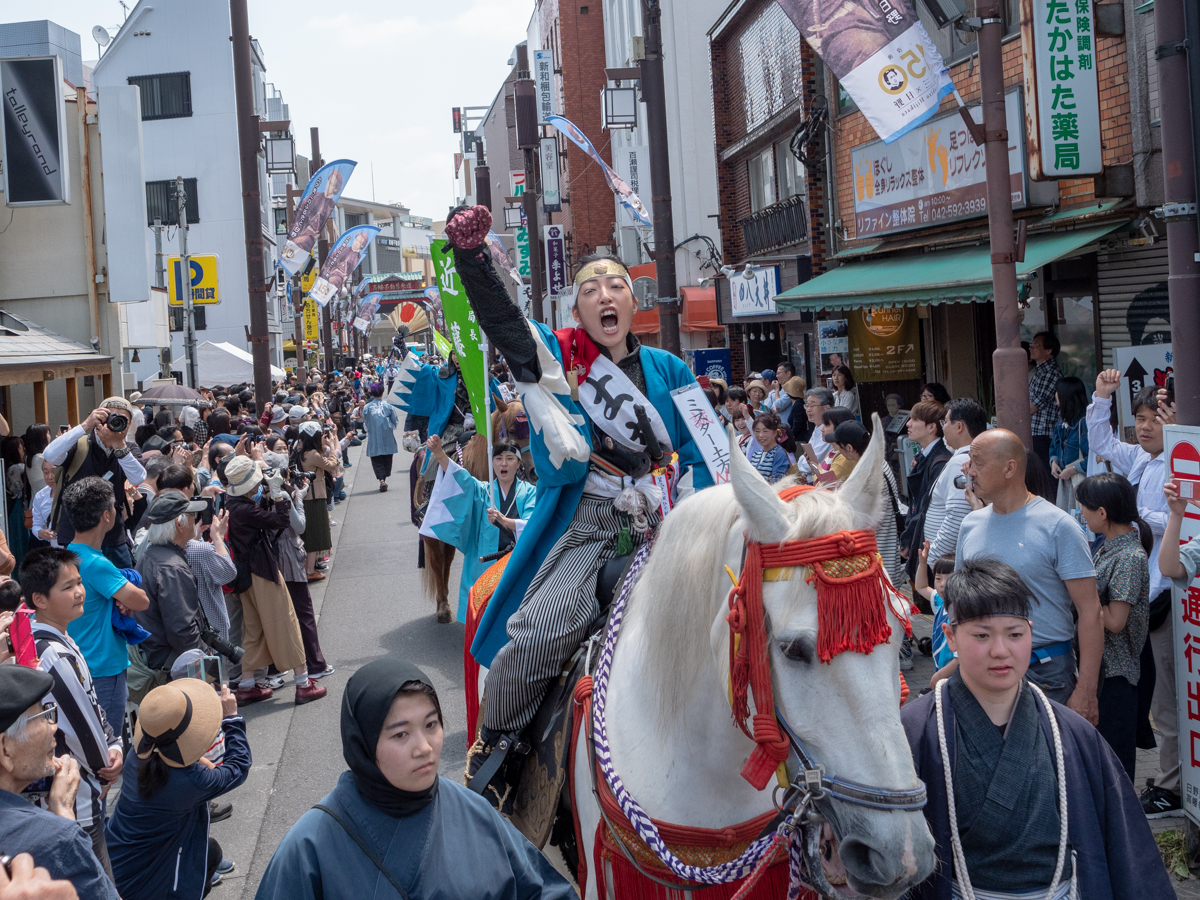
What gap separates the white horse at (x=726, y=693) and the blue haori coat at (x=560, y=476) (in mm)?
764

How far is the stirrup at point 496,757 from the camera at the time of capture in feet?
12.8

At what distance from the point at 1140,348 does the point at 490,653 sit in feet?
20.0

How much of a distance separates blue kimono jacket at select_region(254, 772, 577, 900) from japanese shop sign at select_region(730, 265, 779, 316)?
1587 cm

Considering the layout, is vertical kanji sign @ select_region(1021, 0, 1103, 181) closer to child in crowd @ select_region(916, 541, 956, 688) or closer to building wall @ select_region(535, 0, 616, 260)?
child in crowd @ select_region(916, 541, 956, 688)

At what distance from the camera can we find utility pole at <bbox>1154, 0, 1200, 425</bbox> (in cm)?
562

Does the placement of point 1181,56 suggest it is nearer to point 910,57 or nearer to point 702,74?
point 910,57

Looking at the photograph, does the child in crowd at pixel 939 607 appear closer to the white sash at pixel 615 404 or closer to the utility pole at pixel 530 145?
the white sash at pixel 615 404

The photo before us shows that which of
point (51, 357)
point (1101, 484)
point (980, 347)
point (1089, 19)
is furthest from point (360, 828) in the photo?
point (51, 357)

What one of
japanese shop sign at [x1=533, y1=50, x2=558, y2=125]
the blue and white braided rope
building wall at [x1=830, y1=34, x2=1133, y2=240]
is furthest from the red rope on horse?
japanese shop sign at [x1=533, y1=50, x2=558, y2=125]

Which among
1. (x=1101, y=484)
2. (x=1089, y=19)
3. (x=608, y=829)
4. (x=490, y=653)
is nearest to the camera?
(x=608, y=829)

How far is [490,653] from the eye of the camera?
4.47 m

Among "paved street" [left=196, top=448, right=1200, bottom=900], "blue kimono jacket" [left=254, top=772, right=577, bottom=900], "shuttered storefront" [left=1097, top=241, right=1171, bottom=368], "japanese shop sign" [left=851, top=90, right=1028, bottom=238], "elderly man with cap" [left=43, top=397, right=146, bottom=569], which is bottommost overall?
"paved street" [left=196, top=448, right=1200, bottom=900]

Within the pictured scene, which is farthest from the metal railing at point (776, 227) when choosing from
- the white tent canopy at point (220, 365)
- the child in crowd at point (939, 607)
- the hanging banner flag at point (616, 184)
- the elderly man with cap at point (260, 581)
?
the child in crowd at point (939, 607)

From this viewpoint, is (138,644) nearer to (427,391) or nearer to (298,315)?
(427,391)
